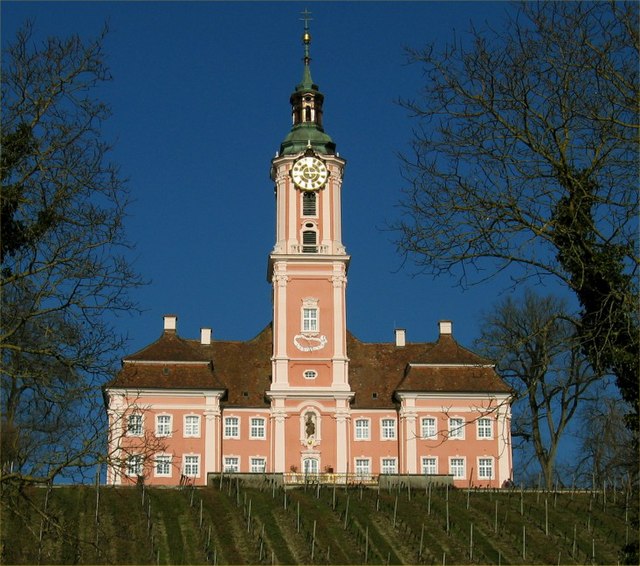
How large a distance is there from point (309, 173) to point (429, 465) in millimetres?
15264

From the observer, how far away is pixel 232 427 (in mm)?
57688

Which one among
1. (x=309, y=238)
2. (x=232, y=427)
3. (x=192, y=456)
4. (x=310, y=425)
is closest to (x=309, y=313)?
(x=309, y=238)

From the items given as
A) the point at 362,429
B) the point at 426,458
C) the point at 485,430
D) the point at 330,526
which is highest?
the point at 362,429

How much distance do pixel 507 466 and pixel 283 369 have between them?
37.1 ft

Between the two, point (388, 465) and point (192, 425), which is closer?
point (192, 425)

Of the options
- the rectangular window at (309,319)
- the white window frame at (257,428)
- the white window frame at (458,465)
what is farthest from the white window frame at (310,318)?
the white window frame at (458,465)

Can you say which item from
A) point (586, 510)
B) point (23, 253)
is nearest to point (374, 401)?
point (586, 510)

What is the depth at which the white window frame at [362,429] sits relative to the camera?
5781 cm

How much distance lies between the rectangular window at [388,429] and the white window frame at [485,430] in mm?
4010

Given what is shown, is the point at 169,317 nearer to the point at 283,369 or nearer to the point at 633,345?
the point at 283,369

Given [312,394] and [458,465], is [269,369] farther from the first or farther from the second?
[458,465]

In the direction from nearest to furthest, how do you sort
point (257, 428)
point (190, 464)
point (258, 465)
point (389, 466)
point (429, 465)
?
point (190, 464), point (429, 465), point (258, 465), point (389, 466), point (257, 428)

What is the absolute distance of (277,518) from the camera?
40.1 meters

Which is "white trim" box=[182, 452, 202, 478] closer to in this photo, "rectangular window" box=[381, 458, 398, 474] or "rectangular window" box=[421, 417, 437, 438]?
"rectangular window" box=[381, 458, 398, 474]
